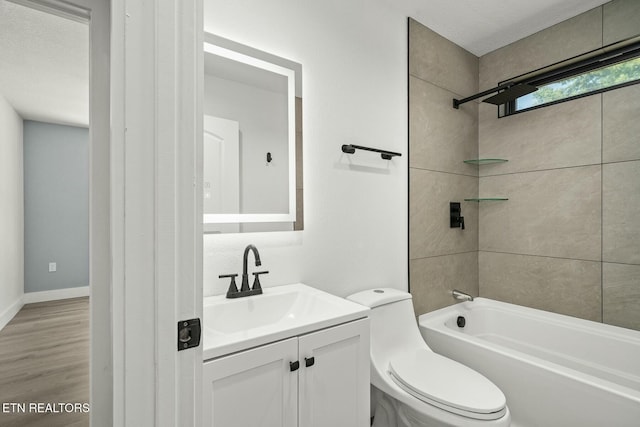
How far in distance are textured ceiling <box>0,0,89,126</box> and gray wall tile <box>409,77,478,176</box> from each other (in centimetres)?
175

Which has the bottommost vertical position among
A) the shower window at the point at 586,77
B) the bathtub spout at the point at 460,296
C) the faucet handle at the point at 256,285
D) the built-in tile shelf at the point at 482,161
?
the bathtub spout at the point at 460,296

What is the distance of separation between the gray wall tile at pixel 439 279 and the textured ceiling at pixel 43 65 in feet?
6.26

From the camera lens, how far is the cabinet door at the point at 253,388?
0.85 meters

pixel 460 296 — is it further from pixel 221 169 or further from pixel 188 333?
pixel 188 333

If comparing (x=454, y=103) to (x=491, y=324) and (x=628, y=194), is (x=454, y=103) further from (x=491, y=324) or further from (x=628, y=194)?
(x=491, y=324)

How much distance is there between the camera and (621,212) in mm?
1892

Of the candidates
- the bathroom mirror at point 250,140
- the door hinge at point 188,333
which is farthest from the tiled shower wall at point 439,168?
the door hinge at point 188,333

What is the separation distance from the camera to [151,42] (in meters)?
0.59

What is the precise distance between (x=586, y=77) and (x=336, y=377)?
248 centimetres

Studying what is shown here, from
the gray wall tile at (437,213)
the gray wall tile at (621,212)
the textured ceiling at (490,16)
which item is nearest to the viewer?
the gray wall tile at (621,212)

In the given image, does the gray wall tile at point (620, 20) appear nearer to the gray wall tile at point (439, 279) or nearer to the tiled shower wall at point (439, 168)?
the tiled shower wall at point (439, 168)

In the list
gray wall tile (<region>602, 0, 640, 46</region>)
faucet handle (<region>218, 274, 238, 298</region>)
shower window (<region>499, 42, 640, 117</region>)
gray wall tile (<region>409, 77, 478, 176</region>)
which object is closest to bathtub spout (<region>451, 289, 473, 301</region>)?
gray wall tile (<region>409, 77, 478, 176</region>)

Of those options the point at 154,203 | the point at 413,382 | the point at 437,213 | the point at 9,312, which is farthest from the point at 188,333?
the point at 437,213

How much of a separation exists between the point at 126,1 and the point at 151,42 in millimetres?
82
